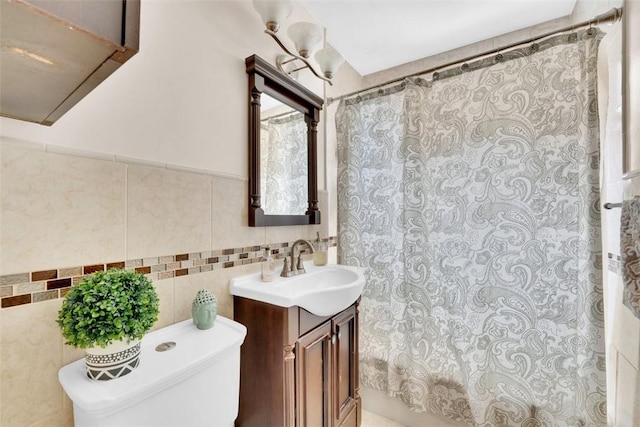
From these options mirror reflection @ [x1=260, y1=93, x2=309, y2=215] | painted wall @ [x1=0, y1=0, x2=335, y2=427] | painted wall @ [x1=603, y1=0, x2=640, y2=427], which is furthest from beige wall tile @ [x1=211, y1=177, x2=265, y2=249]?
painted wall @ [x1=603, y1=0, x2=640, y2=427]

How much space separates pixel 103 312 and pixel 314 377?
0.90 meters

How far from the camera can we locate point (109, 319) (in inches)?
23.7

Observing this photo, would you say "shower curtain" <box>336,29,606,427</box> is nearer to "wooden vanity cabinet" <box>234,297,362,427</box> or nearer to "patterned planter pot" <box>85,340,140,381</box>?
"wooden vanity cabinet" <box>234,297,362,427</box>

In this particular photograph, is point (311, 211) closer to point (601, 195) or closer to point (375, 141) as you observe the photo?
point (375, 141)

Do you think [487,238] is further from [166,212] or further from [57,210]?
[57,210]

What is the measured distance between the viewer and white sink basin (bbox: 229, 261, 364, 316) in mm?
1057

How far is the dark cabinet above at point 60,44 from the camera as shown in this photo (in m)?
0.38

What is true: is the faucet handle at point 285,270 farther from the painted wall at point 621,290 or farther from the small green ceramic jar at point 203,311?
the painted wall at point 621,290

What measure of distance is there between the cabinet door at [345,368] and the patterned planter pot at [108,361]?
2.83ft

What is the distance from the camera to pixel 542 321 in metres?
1.28

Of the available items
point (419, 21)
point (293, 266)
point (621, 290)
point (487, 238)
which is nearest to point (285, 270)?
point (293, 266)

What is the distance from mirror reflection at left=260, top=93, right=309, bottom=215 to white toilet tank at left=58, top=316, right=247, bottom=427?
653 mm

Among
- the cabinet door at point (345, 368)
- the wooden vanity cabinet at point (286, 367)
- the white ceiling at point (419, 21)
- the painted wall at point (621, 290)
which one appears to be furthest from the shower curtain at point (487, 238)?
the wooden vanity cabinet at point (286, 367)

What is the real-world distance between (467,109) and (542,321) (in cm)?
113
